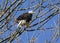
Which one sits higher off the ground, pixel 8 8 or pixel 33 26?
pixel 8 8

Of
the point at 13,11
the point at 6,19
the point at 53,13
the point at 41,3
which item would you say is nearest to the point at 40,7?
the point at 41,3

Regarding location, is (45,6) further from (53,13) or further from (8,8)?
(8,8)

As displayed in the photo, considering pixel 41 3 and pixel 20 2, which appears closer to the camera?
pixel 20 2

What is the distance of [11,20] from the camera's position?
1812mm

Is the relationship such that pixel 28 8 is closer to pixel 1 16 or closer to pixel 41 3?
pixel 41 3

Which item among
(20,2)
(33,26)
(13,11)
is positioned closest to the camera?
(20,2)

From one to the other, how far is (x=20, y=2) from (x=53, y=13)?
1.37ft

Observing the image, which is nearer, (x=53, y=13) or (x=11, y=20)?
(x=53, y=13)

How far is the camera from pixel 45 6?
5.62 ft

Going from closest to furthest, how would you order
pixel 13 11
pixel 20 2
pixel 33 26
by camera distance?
pixel 20 2 < pixel 13 11 < pixel 33 26

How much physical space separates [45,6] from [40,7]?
95 mm

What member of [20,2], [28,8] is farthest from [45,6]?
[20,2]

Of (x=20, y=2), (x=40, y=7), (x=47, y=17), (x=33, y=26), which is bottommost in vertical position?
(x=33, y=26)

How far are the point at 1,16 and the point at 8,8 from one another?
14 centimetres
